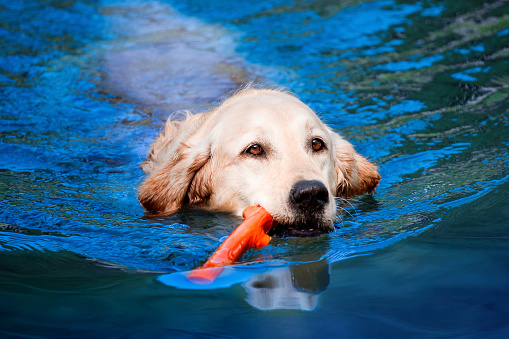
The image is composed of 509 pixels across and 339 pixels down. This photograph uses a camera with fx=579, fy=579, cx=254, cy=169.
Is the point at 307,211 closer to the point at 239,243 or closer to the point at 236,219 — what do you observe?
the point at 239,243

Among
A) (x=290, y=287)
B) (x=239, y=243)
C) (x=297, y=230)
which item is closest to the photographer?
(x=290, y=287)

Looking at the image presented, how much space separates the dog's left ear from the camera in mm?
4785

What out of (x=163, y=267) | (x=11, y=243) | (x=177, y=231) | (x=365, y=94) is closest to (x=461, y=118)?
(x=365, y=94)

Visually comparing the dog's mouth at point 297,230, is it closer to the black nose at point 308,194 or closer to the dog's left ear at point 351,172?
the black nose at point 308,194

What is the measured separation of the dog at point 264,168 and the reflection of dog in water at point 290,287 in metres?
0.62

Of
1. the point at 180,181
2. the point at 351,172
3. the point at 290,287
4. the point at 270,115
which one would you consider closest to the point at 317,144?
the point at 270,115

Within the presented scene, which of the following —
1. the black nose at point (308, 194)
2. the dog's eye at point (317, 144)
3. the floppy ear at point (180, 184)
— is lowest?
the black nose at point (308, 194)

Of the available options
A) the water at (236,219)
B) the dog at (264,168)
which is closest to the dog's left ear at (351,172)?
the dog at (264,168)

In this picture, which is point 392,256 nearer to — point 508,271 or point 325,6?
point 508,271

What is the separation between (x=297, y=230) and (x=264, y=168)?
565mm

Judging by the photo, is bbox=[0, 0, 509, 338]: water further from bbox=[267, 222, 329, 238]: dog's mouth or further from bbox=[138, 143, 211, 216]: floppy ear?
bbox=[138, 143, 211, 216]: floppy ear

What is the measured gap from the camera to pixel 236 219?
4.13m

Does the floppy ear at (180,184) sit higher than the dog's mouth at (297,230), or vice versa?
the floppy ear at (180,184)

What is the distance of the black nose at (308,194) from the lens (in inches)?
137
